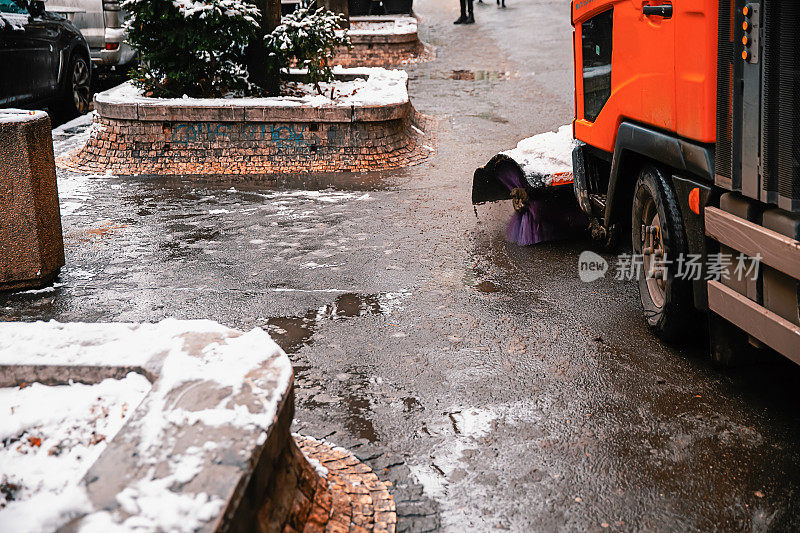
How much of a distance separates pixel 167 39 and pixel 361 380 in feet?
23.9

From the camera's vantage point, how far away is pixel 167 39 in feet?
35.8

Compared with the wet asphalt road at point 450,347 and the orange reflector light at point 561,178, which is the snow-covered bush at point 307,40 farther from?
the orange reflector light at point 561,178

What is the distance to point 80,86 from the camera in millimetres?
13781

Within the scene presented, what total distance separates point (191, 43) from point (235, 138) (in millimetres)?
1299

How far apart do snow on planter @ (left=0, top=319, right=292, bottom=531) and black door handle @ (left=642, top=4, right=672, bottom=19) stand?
9.43 ft

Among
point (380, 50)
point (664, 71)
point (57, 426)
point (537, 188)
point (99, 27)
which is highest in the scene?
point (99, 27)

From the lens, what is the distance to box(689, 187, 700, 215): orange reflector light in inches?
188

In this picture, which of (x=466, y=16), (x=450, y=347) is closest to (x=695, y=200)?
(x=450, y=347)

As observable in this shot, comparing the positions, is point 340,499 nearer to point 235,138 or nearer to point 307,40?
Answer: point 235,138

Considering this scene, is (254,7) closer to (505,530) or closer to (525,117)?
(525,117)

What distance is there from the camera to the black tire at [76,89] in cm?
1330

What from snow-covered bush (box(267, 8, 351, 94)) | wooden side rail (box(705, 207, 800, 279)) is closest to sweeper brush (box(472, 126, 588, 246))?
wooden side rail (box(705, 207, 800, 279))

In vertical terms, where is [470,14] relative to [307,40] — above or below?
above

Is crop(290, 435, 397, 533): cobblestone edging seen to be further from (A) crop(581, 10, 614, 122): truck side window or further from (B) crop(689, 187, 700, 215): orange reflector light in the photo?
(A) crop(581, 10, 614, 122): truck side window
